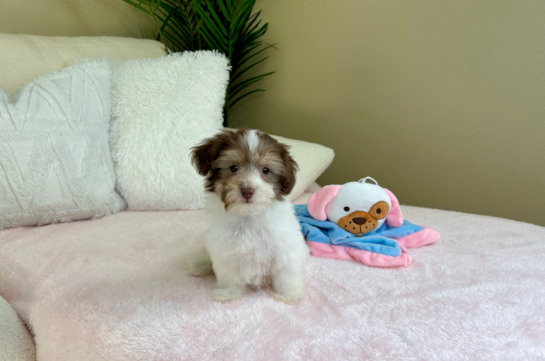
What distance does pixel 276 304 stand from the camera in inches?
43.7

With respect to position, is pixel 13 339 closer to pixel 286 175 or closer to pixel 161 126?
pixel 286 175

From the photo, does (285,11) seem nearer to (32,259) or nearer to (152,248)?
(152,248)

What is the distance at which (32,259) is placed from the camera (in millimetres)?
1372

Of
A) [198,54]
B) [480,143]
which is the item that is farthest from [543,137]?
[198,54]

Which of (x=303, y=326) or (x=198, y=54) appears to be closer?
(x=303, y=326)

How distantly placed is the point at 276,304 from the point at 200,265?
1.13ft

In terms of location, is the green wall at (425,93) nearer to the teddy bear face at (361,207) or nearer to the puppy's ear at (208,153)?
the teddy bear face at (361,207)

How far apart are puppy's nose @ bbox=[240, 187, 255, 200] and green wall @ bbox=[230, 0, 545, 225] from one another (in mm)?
1497

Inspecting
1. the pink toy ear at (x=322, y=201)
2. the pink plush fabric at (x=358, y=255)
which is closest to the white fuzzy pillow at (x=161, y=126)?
the pink toy ear at (x=322, y=201)

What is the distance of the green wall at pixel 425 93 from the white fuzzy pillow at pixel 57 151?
4.71 ft

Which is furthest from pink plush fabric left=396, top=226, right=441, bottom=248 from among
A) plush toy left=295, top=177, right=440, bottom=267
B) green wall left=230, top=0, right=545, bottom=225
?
green wall left=230, top=0, right=545, bottom=225

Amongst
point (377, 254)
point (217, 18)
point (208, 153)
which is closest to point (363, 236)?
Answer: point (377, 254)

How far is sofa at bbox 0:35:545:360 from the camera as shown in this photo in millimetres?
898

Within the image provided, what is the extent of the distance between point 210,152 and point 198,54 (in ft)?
3.76
